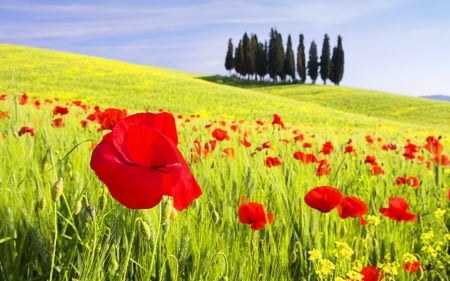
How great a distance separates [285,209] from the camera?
1778 mm

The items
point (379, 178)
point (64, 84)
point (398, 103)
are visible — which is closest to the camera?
point (379, 178)

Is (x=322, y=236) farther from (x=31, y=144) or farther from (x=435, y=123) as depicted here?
(x=435, y=123)

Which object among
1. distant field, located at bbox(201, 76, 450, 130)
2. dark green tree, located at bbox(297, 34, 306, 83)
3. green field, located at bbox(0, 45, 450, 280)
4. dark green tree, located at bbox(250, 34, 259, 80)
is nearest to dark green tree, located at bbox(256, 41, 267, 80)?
dark green tree, located at bbox(250, 34, 259, 80)

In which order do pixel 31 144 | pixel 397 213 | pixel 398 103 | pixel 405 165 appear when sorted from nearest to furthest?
pixel 397 213
pixel 31 144
pixel 405 165
pixel 398 103

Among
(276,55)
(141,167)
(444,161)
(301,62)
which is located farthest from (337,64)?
(141,167)

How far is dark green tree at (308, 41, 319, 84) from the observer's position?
58.3 m

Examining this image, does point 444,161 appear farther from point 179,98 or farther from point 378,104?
point 378,104

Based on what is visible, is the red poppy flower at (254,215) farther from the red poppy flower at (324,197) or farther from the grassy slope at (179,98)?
the grassy slope at (179,98)

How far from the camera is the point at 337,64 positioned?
5756 cm

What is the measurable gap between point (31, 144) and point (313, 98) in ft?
146

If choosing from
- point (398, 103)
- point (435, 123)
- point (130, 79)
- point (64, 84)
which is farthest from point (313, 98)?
point (64, 84)

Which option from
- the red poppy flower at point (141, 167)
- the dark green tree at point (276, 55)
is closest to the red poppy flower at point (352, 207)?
the red poppy flower at point (141, 167)

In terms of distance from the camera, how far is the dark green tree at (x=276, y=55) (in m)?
56.7

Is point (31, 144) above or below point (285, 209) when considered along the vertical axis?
above
